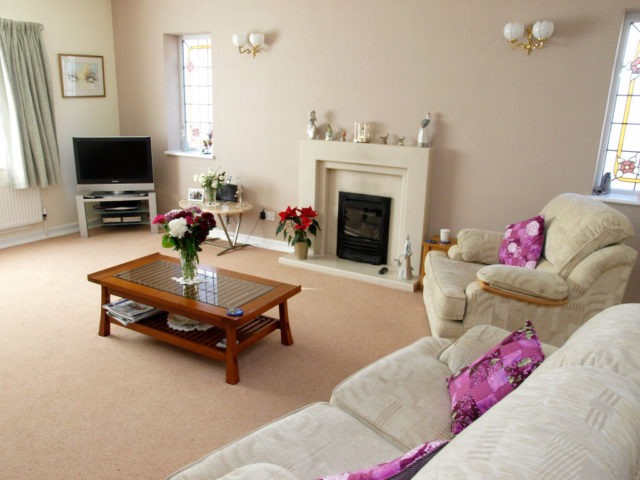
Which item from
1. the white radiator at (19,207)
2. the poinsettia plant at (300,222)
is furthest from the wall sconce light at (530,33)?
the white radiator at (19,207)

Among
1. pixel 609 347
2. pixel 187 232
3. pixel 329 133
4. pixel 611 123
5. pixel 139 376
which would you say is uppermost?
pixel 611 123

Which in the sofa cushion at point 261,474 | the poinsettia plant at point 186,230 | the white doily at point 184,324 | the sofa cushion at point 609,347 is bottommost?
the white doily at point 184,324

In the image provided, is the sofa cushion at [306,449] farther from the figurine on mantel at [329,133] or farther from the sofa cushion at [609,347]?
the figurine on mantel at [329,133]

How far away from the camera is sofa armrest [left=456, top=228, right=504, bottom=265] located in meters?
3.81

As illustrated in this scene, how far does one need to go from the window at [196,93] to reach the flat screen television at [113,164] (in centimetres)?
58

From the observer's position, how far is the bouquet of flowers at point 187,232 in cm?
306

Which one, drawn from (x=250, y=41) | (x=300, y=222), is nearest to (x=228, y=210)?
(x=300, y=222)

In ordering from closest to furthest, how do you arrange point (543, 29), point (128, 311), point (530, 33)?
point (128, 311), point (543, 29), point (530, 33)

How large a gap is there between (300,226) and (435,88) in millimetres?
1751

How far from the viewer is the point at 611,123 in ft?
13.2

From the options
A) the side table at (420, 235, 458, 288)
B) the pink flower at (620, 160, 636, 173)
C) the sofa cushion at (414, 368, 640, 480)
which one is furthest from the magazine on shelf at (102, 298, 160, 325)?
the pink flower at (620, 160, 636, 173)

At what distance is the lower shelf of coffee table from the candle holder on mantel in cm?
210

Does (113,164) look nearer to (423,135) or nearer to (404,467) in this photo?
(423,135)

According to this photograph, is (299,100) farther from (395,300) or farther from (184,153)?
(395,300)
